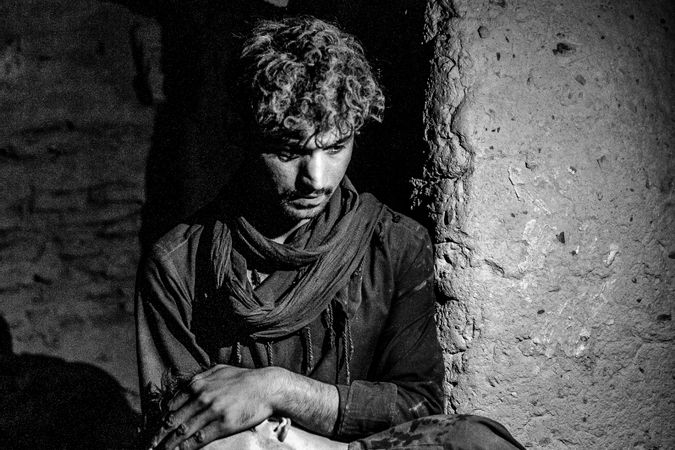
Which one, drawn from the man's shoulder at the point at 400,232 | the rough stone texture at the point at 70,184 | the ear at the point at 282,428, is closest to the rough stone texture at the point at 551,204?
the man's shoulder at the point at 400,232

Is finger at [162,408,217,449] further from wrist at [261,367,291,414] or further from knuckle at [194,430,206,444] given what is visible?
wrist at [261,367,291,414]

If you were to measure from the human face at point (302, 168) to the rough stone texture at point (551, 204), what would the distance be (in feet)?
1.41

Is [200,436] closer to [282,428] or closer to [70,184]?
[282,428]

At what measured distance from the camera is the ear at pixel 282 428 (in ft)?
5.54

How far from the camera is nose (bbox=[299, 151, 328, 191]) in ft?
5.32

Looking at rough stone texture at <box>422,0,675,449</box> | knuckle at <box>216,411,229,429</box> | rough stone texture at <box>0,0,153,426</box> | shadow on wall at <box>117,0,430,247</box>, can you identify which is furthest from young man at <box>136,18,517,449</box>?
rough stone texture at <box>0,0,153,426</box>

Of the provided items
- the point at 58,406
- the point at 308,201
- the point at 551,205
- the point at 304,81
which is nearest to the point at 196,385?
the point at 308,201

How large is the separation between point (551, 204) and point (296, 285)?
732mm

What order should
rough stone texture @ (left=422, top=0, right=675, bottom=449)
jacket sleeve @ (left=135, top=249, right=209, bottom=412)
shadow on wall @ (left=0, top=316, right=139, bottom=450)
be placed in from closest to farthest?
jacket sleeve @ (left=135, top=249, right=209, bottom=412) < rough stone texture @ (left=422, top=0, right=675, bottom=449) < shadow on wall @ (left=0, top=316, right=139, bottom=450)

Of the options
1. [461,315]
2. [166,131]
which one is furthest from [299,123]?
[166,131]

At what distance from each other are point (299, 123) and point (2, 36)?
2.09 meters

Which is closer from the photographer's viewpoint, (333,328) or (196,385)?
(196,385)

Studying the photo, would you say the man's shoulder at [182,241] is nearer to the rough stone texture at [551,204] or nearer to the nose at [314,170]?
the nose at [314,170]

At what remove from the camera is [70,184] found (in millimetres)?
3303
